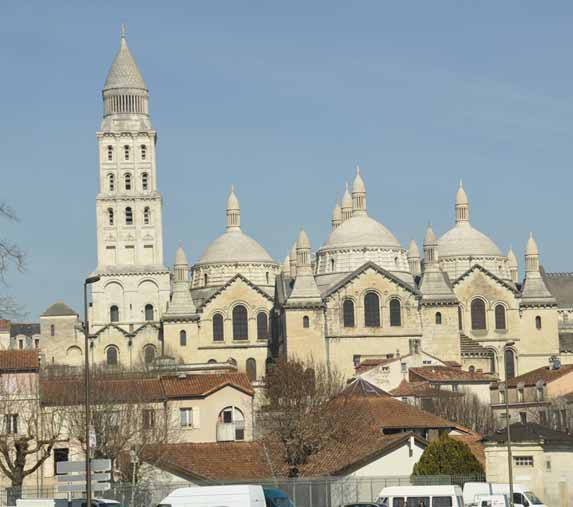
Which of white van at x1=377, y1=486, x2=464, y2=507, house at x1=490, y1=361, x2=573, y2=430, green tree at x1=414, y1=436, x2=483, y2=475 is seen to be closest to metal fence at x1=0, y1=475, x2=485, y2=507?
green tree at x1=414, y1=436, x2=483, y2=475

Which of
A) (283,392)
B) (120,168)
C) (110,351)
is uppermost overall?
(120,168)

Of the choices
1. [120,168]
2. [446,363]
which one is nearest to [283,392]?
[446,363]

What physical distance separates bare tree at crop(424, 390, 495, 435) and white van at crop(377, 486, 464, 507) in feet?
154

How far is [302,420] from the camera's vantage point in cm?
7962

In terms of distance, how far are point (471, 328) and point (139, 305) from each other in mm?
25305

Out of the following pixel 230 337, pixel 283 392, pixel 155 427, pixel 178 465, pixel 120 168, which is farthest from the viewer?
pixel 120 168

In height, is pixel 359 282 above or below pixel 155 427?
above

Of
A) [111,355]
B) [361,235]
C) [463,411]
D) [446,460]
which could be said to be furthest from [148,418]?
[361,235]

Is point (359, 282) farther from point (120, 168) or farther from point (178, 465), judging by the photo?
point (178, 465)

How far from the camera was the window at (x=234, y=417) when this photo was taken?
81.1 m

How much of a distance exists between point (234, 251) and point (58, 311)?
15630mm

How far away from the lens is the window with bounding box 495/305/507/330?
486 ft

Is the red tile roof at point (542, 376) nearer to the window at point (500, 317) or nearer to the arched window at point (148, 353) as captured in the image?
the window at point (500, 317)

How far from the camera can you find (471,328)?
148250 millimetres
